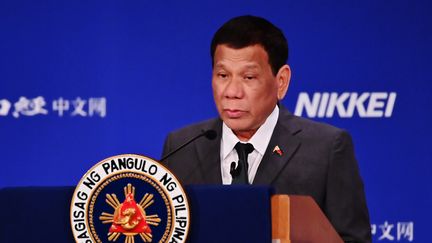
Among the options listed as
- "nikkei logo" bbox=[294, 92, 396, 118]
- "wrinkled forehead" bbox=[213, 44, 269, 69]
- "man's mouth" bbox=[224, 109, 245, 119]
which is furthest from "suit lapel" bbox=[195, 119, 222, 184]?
"nikkei logo" bbox=[294, 92, 396, 118]

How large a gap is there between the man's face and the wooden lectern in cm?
58

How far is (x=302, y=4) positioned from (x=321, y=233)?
1.71 meters

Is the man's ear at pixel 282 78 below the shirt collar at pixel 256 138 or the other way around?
the other way around

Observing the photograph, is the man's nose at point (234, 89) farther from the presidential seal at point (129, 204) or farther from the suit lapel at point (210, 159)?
the presidential seal at point (129, 204)

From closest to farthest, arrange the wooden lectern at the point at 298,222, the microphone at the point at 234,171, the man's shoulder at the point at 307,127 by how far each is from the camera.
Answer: the wooden lectern at the point at 298,222 → the microphone at the point at 234,171 → the man's shoulder at the point at 307,127

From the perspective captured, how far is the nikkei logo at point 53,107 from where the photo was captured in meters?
3.22

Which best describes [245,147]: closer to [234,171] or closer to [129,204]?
[234,171]

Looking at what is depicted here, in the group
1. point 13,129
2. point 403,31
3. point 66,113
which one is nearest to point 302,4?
point 403,31

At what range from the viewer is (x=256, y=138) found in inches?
90.8

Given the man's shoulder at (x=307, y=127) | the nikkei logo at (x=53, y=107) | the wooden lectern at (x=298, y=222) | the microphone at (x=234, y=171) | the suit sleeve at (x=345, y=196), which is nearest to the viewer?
the wooden lectern at (x=298, y=222)

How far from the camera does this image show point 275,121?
234 centimetres

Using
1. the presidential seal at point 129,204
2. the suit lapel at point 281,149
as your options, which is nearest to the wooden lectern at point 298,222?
the presidential seal at point 129,204

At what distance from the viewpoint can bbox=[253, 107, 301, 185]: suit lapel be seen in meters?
2.22

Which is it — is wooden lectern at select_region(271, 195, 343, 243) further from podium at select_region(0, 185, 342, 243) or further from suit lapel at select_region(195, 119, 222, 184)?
suit lapel at select_region(195, 119, 222, 184)
